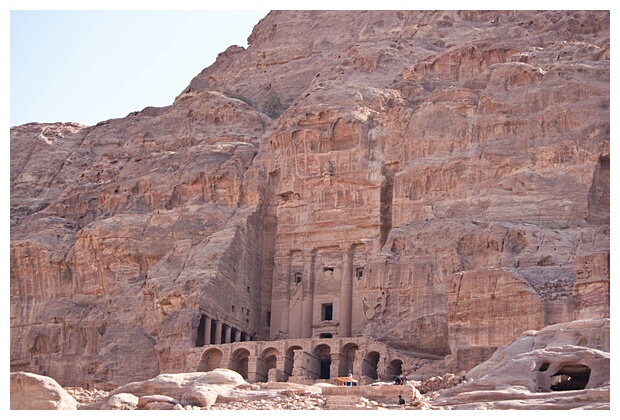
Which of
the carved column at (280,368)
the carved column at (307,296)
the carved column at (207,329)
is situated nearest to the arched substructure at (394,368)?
the carved column at (280,368)

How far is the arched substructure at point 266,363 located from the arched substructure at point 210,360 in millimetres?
2492

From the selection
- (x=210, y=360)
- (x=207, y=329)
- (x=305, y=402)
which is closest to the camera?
(x=305, y=402)

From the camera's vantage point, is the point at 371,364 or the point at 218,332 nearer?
the point at 371,364

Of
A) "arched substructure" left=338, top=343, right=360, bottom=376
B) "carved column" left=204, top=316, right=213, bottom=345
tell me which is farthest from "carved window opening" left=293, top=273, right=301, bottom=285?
"arched substructure" left=338, top=343, right=360, bottom=376

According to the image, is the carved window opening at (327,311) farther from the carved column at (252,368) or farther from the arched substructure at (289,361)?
the carved column at (252,368)

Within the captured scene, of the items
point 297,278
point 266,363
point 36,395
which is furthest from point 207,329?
point 36,395

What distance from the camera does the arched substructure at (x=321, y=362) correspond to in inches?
3113

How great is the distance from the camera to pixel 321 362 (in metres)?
80.8

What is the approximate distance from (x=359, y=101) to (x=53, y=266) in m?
24.3

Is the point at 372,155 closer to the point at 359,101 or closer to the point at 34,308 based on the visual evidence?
the point at 359,101

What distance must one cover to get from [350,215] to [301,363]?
1354cm

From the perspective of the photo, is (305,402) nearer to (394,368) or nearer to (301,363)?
(394,368)

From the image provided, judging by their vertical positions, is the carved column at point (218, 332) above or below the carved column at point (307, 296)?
below

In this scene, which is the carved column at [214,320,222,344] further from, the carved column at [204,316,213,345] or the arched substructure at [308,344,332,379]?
the arched substructure at [308,344,332,379]
